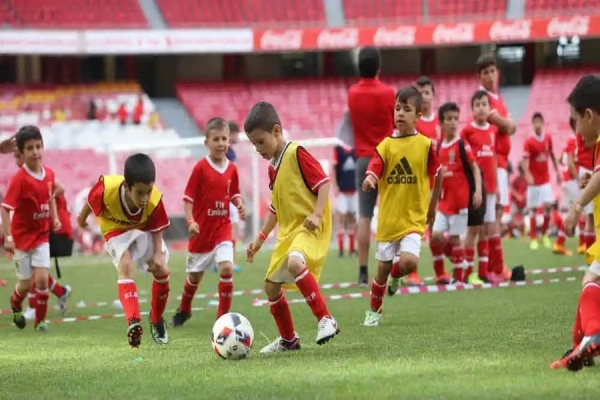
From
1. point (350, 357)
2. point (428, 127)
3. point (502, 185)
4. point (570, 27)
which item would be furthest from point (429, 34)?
point (350, 357)

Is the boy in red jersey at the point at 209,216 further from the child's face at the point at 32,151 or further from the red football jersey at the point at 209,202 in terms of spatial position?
the child's face at the point at 32,151

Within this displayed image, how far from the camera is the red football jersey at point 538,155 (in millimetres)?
19781

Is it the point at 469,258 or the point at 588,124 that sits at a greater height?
the point at 588,124

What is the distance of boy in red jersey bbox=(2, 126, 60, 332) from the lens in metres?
10.7

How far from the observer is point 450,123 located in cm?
1214

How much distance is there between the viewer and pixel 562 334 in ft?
25.6

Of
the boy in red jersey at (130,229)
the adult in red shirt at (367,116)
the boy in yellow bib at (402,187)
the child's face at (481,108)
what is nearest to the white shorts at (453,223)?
the adult in red shirt at (367,116)

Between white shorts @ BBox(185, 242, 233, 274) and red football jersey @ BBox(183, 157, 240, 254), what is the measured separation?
0.12 ft

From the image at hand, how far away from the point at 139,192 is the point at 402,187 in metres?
2.22

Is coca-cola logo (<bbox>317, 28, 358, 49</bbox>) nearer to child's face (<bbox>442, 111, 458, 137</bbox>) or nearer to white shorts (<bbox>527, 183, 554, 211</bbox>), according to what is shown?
white shorts (<bbox>527, 183, 554, 211</bbox>)

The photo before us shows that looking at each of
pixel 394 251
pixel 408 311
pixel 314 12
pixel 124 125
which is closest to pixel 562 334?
pixel 394 251

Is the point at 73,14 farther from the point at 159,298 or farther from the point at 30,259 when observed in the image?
the point at 159,298

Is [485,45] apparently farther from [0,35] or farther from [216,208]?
[216,208]

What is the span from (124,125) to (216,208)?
24.9m
